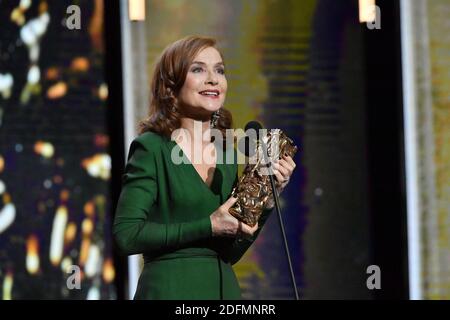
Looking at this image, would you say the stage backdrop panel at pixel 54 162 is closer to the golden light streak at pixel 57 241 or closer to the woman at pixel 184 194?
the golden light streak at pixel 57 241

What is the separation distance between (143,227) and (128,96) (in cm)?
157

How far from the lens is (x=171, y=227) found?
2242mm

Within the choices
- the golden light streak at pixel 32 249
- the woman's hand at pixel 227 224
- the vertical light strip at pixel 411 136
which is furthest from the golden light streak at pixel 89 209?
the woman's hand at pixel 227 224

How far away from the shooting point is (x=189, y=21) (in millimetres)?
3787

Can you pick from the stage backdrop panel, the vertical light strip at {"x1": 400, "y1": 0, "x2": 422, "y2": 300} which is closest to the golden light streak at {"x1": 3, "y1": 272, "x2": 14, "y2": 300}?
the stage backdrop panel

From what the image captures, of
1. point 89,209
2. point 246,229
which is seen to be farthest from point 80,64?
point 246,229

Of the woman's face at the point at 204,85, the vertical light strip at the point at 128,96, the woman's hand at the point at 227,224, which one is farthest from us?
the vertical light strip at the point at 128,96

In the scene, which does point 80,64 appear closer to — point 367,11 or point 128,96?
point 128,96

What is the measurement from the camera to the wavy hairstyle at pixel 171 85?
7.85 ft

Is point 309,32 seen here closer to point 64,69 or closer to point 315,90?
point 315,90

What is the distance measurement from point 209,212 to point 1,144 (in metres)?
1.67

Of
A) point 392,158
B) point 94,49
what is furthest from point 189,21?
point 392,158

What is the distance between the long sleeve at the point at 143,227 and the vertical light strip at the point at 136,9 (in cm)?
160

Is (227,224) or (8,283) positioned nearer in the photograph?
(227,224)
